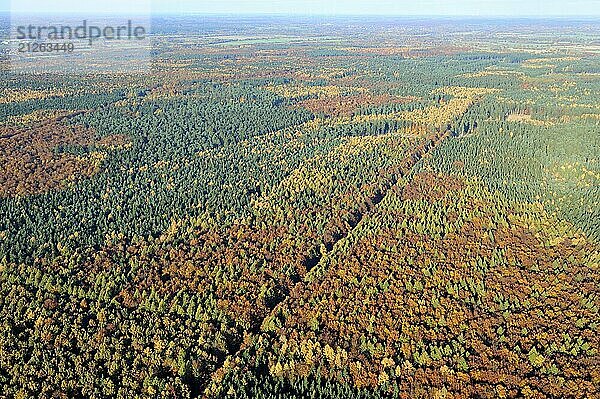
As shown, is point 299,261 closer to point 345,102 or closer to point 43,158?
point 43,158

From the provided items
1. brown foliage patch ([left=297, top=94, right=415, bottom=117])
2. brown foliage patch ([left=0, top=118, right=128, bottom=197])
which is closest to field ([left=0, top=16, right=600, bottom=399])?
brown foliage patch ([left=0, top=118, right=128, bottom=197])

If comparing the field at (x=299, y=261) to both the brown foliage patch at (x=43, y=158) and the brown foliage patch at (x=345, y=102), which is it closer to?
the brown foliage patch at (x=43, y=158)

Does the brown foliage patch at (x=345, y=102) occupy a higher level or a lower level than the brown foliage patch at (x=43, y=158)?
higher

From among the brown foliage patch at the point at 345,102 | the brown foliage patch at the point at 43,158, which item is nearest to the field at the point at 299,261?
the brown foliage patch at the point at 43,158

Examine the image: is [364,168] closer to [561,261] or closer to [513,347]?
[561,261]

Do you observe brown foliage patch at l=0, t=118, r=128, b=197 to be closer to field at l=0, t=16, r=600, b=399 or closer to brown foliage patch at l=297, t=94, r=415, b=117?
field at l=0, t=16, r=600, b=399

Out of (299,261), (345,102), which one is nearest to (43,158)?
(299,261)

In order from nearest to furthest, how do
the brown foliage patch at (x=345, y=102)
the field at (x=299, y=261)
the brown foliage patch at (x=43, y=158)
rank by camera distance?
1. the field at (x=299, y=261)
2. the brown foliage patch at (x=43, y=158)
3. the brown foliage patch at (x=345, y=102)

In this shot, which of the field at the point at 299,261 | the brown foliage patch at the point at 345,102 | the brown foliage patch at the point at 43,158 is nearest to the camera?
the field at the point at 299,261
